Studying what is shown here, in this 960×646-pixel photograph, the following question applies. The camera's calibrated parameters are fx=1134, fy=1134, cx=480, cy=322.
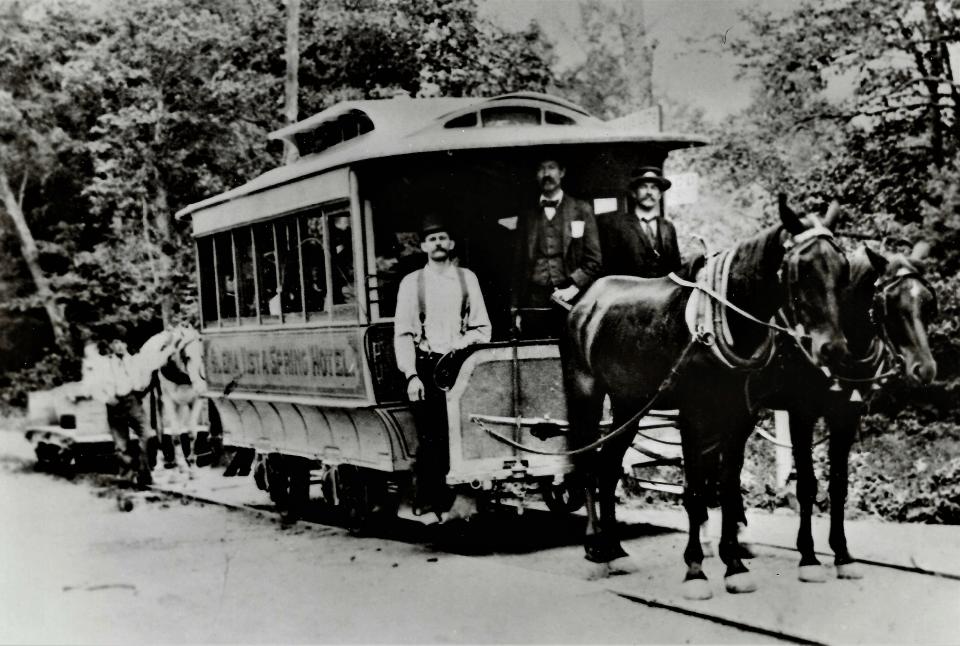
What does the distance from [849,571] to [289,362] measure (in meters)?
5.07

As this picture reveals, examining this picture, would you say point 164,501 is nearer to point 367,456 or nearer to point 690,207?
point 367,456

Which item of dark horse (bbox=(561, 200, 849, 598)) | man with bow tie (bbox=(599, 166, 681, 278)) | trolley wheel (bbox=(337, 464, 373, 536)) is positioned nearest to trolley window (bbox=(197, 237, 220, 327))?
trolley wheel (bbox=(337, 464, 373, 536))

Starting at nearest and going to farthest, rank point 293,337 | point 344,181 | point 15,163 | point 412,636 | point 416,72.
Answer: point 412,636 < point 344,181 < point 293,337 < point 15,163 < point 416,72

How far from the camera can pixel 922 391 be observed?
850 cm

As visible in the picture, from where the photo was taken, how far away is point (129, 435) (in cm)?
1257

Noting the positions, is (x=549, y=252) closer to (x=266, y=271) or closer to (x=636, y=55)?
(x=636, y=55)

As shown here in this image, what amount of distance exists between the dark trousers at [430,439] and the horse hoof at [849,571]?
2895 millimetres

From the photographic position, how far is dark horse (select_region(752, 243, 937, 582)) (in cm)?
573

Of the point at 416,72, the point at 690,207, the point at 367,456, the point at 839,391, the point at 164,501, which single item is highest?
the point at 416,72

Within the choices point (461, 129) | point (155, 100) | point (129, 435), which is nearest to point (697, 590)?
point (461, 129)

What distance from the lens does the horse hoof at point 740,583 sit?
6016 mm

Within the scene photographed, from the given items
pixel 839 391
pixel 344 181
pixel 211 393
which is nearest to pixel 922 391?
pixel 839 391

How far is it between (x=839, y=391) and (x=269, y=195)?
5450 mm

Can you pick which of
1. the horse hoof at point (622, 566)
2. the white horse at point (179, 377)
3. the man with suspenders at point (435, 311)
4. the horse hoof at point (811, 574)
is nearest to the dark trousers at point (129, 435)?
the white horse at point (179, 377)
